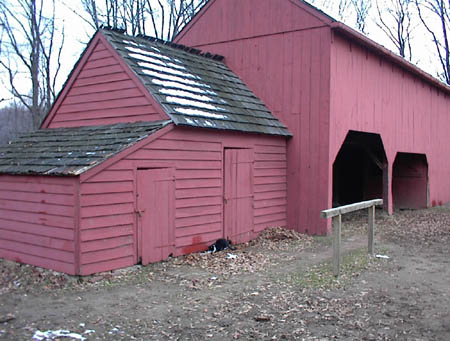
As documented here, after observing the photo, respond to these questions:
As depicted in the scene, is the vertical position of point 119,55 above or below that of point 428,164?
above

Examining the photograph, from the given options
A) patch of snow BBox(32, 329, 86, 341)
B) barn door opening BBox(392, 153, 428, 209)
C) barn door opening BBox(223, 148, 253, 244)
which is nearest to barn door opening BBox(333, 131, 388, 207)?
barn door opening BBox(392, 153, 428, 209)

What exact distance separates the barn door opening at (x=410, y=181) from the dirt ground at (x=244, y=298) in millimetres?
8559

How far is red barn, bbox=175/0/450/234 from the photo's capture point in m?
12.3

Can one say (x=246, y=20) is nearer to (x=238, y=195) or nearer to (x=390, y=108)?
(x=238, y=195)

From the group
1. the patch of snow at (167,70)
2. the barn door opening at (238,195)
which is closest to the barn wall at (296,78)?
the barn door opening at (238,195)

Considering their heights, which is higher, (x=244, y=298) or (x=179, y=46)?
(x=179, y=46)

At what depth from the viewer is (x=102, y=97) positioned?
10.4 m

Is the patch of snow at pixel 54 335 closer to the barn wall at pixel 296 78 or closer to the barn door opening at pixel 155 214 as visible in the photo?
the barn door opening at pixel 155 214

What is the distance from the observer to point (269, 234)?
12.0 metres

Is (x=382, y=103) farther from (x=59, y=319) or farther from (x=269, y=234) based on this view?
(x=59, y=319)

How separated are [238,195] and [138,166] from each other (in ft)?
10.9

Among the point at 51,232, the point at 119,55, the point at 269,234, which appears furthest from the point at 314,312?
the point at 119,55

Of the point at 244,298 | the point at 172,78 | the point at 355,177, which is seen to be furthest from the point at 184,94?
the point at 355,177

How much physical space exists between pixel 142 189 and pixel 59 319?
3.24m
